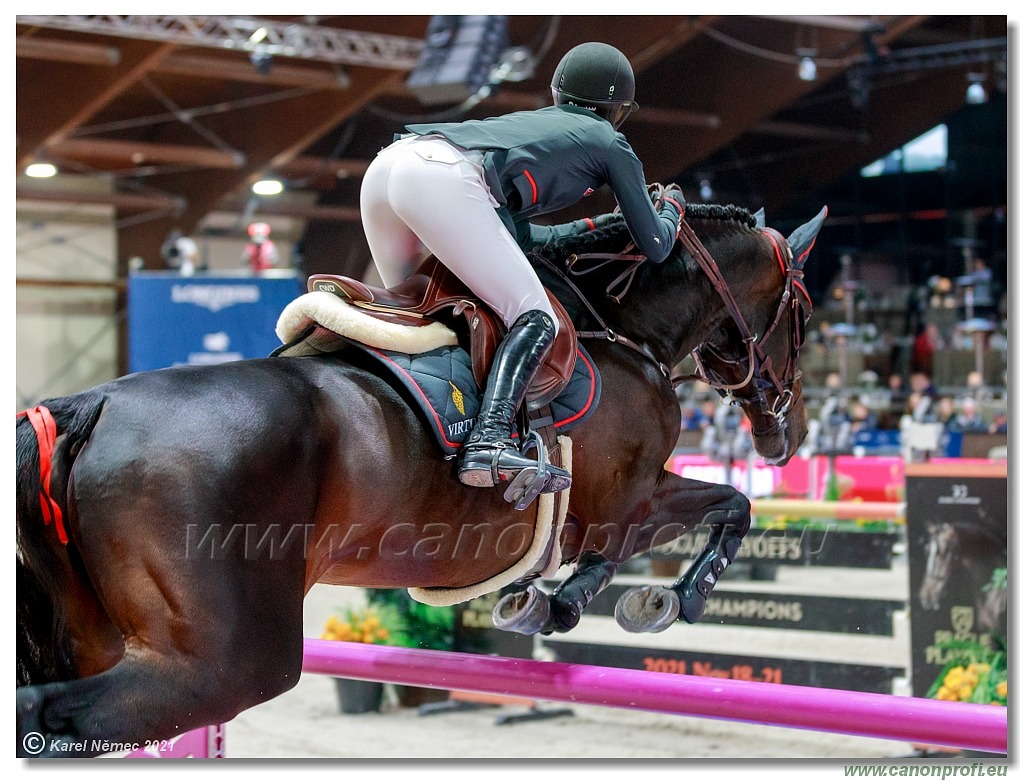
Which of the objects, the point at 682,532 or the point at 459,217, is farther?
the point at 682,532

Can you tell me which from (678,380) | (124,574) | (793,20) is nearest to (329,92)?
(793,20)

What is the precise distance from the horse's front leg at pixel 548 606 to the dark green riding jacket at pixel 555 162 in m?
0.77

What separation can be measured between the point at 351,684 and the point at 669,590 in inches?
111

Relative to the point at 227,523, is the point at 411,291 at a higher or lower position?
higher

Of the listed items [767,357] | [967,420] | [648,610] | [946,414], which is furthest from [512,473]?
[946,414]

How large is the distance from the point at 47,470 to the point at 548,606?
118cm

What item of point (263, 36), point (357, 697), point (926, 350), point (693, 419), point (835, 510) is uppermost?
point (263, 36)

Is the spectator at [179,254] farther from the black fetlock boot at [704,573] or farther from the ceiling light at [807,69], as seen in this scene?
the black fetlock boot at [704,573]

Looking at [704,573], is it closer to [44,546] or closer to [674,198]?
[674,198]

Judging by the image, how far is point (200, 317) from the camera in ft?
25.2

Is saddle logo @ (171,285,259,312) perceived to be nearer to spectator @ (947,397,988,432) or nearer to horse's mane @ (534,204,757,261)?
horse's mane @ (534,204,757,261)

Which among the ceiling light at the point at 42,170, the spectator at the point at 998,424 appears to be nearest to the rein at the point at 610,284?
the spectator at the point at 998,424

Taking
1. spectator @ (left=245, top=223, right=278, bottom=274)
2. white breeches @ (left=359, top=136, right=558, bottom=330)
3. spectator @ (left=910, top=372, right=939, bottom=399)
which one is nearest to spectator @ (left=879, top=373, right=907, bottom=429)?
spectator @ (left=910, top=372, right=939, bottom=399)

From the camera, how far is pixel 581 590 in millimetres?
2619
